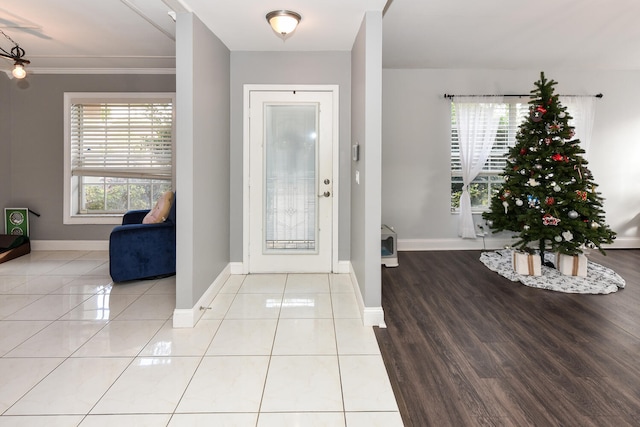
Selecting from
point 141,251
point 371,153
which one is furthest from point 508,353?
point 141,251

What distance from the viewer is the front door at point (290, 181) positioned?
13.6 ft

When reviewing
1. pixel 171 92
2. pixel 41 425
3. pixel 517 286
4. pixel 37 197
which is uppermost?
pixel 171 92

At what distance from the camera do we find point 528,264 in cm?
406

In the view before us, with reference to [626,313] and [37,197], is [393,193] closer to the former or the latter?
[626,313]

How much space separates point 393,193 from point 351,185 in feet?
4.92

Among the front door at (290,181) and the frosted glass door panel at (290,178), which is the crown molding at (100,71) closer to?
the front door at (290,181)

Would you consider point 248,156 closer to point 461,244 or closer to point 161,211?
point 161,211

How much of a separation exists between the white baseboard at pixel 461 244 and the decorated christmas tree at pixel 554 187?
115 centimetres

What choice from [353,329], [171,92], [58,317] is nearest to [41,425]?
[58,317]

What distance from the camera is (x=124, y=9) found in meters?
3.30

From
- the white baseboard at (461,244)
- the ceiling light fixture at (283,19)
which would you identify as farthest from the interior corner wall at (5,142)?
the white baseboard at (461,244)

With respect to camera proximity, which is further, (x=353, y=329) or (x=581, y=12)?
(x=581, y=12)

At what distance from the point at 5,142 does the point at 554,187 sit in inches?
278

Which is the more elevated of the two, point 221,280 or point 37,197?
point 37,197
